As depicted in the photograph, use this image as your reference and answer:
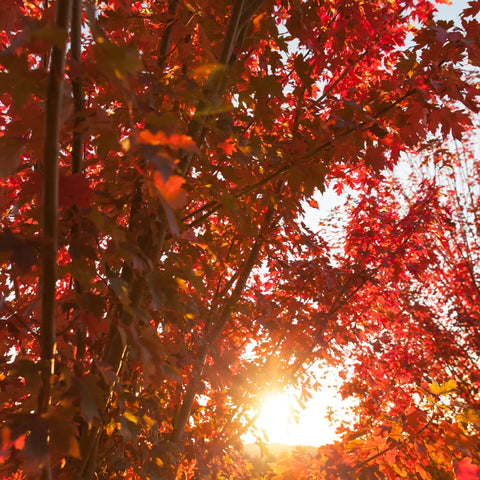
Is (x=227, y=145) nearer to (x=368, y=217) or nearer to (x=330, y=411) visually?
(x=368, y=217)

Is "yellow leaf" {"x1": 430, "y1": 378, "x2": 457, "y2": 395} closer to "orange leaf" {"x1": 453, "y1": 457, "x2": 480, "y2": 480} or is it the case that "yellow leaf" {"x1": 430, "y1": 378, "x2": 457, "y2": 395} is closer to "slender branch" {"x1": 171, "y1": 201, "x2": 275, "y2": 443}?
"orange leaf" {"x1": 453, "y1": 457, "x2": 480, "y2": 480}

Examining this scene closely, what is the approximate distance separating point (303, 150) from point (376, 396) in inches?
193

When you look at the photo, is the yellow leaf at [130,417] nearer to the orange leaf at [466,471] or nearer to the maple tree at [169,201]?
the maple tree at [169,201]

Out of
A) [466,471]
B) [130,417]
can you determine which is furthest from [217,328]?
[466,471]

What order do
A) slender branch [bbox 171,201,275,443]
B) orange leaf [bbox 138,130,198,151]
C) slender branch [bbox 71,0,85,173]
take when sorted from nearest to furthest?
orange leaf [bbox 138,130,198,151] → slender branch [bbox 71,0,85,173] → slender branch [bbox 171,201,275,443]

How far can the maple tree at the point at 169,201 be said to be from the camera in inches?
39.6

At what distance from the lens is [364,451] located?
8.55 feet

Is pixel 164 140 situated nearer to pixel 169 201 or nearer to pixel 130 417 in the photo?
pixel 169 201

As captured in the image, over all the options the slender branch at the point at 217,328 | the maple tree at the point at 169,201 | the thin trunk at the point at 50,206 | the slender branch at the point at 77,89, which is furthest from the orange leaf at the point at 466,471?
the slender branch at the point at 77,89

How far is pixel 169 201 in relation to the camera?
32.7 inches

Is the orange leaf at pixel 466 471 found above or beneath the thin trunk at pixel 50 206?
beneath

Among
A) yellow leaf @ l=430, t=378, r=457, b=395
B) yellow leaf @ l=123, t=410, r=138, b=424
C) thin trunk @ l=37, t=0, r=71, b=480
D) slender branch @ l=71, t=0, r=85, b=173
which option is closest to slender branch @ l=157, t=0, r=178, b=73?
slender branch @ l=71, t=0, r=85, b=173

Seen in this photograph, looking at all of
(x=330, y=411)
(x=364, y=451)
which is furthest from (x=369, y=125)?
(x=330, y=411)

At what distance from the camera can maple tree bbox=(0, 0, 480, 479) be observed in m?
1.01
